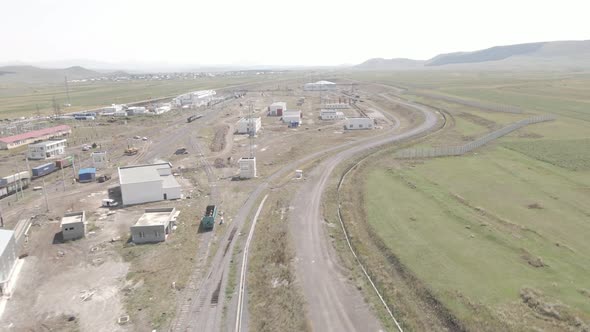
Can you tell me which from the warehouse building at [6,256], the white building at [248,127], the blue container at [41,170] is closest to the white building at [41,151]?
the blue container at [41,170]

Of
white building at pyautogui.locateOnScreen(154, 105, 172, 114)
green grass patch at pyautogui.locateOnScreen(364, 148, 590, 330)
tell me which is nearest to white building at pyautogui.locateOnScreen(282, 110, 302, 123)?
green grass patch at pyautogui.locateOnScreen(364, 148, 590, 330)

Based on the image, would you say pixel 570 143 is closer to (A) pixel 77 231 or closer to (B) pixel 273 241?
(B) pixel 273 241

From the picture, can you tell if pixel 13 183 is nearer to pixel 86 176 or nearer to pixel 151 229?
pixel 86 176

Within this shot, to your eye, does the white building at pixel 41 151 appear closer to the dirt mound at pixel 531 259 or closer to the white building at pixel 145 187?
the white building at pixel 145 187

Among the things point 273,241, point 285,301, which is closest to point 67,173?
point 273,241

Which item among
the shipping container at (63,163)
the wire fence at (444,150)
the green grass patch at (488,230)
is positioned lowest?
the shipping container at (63,163)

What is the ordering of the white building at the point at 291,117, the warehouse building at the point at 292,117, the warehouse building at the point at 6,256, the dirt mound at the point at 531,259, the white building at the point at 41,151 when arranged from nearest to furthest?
the dirt mound at the point at 531,259
the warehouse building at the point at 6,256
the white building at the point at 41,151
the warehouse building at the point at 292,117
the white building at the point at 291,117

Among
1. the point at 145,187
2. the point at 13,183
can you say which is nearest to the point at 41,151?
the point at 13,183
